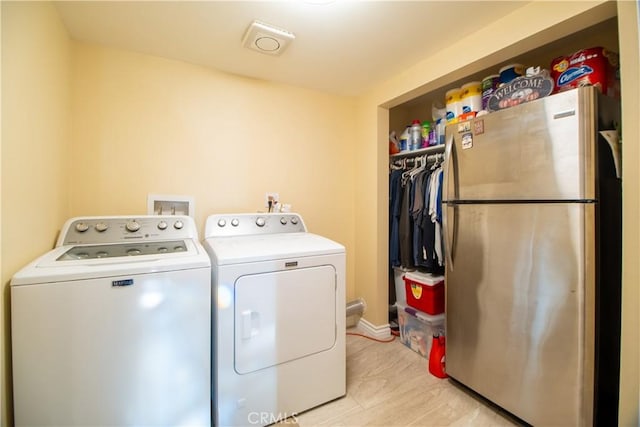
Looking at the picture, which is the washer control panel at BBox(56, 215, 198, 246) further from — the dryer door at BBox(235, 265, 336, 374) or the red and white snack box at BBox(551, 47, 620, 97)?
the red and white snack box at BBox(551, 47, 620, 97)

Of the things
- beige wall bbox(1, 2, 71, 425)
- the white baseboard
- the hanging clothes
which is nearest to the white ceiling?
beige wall bbox(1, 2, 71, 425)

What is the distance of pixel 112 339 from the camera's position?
1.05m

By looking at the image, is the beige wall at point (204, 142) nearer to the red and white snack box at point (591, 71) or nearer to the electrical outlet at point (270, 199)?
the electrical outlet at point (270, 199)

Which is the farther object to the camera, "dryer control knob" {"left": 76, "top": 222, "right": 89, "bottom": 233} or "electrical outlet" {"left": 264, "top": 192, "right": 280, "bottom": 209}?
"electrical outlet" {"left": 264, "top": 192, "right": 280, "bottom": 209}

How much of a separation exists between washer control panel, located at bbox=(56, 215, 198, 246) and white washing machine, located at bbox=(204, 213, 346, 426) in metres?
0.25

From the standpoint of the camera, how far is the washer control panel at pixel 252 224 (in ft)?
6.09

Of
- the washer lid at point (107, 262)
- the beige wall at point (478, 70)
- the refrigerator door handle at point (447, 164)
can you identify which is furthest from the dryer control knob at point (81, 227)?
the refrigerator door handle at point (447, 164)

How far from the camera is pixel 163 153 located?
6.20 ft

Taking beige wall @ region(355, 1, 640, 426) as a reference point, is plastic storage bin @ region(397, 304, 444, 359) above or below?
below

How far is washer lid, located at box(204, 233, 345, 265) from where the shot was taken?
1342 mm

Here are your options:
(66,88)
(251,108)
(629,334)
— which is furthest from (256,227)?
(629,334)

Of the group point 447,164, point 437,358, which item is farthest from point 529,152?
point 437,358

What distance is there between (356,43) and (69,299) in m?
1.94

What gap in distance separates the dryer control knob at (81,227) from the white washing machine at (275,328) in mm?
625
